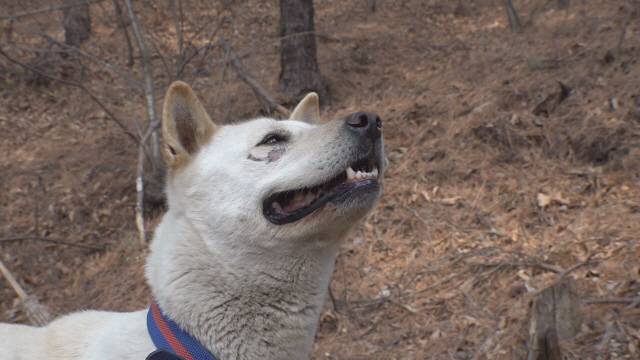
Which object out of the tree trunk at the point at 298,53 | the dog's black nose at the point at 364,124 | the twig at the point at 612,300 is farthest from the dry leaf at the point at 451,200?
the dog's black nose at the point at 364,124

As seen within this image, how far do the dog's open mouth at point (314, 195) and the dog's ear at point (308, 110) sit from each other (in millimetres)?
919

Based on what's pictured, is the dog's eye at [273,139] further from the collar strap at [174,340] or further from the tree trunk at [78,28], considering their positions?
the tree trunk at [78,28]

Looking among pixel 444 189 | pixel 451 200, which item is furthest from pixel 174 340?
pixel 444 189

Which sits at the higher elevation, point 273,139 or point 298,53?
point 273,139

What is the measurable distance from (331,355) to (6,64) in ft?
29.6

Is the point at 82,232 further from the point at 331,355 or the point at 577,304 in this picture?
the point at 577,304

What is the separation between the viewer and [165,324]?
2.37 meters

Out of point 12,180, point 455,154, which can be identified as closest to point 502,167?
point 455,154

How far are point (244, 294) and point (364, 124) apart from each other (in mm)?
946

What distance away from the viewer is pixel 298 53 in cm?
787

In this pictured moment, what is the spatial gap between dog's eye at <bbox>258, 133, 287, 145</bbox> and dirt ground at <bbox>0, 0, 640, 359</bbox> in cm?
211

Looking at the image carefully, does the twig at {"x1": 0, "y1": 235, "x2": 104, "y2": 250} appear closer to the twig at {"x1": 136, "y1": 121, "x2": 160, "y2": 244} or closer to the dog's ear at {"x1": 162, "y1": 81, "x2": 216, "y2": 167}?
the twig at {"x1": 136, "y1": 121, "x2": 160, "y2": 244}

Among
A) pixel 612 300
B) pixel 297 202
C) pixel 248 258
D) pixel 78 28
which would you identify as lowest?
pixel 612 300

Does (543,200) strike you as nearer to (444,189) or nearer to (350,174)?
(444,189)
